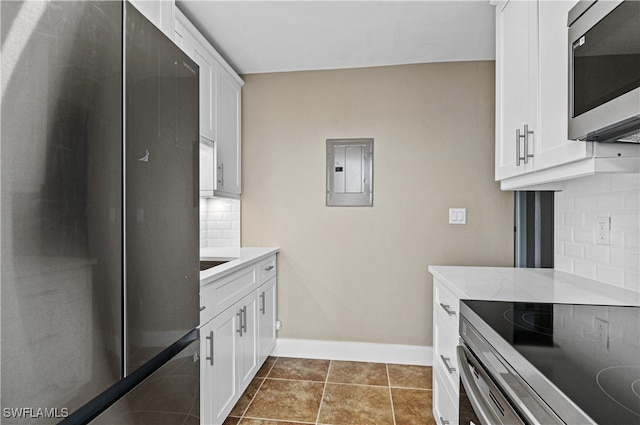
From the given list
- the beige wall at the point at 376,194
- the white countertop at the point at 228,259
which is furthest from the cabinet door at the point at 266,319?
the white countertop at the point at 228,259

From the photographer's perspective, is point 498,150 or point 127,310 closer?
point 127,310

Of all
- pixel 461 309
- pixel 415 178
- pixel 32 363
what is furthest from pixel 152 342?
pixel 415 178

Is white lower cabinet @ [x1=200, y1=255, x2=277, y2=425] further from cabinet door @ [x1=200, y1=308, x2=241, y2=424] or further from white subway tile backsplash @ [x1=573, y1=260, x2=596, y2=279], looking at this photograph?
white subway tile backsplash @ [x1=573, y1=260, x2=596, y2=279]

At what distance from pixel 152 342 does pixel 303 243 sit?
6.86ft

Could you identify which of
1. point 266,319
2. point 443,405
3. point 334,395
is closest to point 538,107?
point 443,405

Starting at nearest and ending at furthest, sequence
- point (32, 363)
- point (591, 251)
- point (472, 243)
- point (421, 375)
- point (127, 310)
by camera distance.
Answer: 1. point (32, 363)
2. point (127, 310)
3. point (591, 251)
4. point (421, 375)
5. point (472, 243)

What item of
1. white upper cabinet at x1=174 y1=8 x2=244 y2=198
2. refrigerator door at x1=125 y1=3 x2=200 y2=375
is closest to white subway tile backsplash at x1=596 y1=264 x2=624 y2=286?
refrigerator door at x1=125 y1=3 x2=200 y2=375

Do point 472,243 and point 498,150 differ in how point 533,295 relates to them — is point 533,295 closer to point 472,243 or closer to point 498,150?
point 498,150

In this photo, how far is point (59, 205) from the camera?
603 millimetres

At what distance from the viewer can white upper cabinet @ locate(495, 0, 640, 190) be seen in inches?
46.6

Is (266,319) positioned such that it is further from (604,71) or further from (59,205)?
(604,71)

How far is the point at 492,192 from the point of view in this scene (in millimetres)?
2744

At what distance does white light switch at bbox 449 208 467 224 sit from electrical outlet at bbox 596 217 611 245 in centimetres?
115

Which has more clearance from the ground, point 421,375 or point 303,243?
point 303,243
